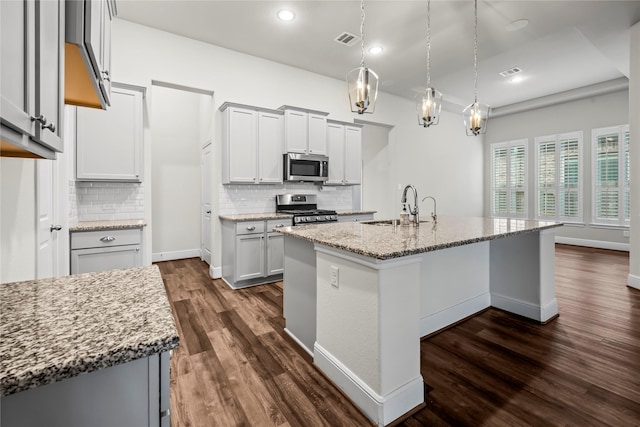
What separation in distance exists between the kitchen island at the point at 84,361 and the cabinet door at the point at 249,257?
2855 millimetres

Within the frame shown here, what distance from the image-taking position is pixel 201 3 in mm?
3264

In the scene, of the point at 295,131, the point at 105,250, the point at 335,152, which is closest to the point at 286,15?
the point at 295,131

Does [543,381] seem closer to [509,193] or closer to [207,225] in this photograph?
[207,225]

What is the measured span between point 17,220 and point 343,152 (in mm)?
4289

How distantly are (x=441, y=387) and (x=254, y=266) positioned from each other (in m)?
2.62

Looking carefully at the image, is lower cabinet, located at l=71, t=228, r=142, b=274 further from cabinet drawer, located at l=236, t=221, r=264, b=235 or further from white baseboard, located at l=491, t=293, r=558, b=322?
white baseboard, located at l=491, t=293, r=558, b=322

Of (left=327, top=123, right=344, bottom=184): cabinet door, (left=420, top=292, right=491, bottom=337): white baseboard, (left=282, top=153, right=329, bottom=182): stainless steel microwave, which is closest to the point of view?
(left=420, top=292, right=491, bottom=337): white baseboard

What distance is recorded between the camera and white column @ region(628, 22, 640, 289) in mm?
3660

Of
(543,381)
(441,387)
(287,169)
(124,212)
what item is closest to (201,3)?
(287,169)

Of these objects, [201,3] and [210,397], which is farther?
[201,3]

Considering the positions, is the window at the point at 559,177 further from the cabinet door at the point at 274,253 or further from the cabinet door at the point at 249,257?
the cabinet door at the point at 249,257

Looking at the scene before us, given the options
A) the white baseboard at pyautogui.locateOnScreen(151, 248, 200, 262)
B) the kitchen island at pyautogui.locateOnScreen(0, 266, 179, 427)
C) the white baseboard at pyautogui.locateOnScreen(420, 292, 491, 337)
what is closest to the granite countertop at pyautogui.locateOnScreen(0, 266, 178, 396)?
the kitchen island at pyautogui.locateOnScreen(0, 266, 179, 427)

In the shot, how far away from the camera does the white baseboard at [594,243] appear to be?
5.88 m

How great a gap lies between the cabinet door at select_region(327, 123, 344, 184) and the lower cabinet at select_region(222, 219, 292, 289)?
56.4 inches
